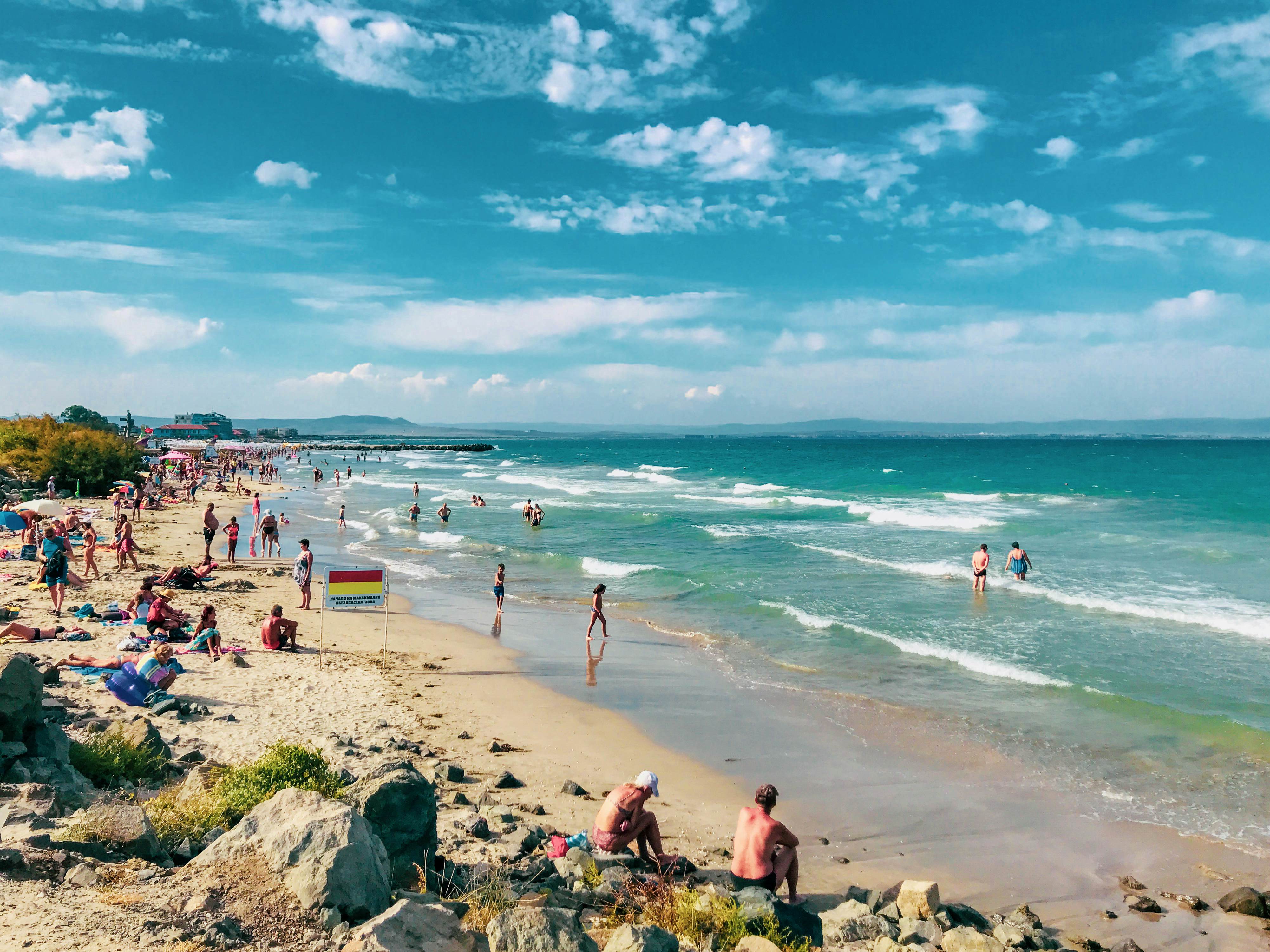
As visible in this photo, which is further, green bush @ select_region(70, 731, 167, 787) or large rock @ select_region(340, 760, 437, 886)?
green bush @ select_region(70, 731, 167, 787)

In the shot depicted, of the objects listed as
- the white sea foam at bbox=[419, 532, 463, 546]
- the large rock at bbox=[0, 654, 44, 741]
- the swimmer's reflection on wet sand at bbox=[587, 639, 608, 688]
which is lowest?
the swimmer's reflection on wet sand at bbox=[587, 639, 608, 688]

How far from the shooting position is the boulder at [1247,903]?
24.0ft

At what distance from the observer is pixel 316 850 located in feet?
16.5

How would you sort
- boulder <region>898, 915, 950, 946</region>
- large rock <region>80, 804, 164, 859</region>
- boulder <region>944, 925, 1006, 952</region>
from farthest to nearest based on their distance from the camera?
boulder <region>898, 915, 950, 946</region> → boulder <region>944, 925, 1006, 952</region> → large rock <region>80, 804, 164, 859</region>

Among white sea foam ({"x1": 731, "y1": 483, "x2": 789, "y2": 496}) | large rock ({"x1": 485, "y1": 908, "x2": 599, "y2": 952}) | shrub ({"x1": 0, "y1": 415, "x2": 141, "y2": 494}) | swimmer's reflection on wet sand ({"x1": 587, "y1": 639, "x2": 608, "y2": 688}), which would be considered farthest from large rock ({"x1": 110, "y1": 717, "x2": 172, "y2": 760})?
white sea foam ({"x1": 731, "y1": 483, "x2": 789, "y2": 496})

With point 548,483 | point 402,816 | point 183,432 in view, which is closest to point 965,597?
point 402,816

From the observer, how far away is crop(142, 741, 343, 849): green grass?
20.2 ft

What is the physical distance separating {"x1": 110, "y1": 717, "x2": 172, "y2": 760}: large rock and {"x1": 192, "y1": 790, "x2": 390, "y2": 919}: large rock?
10.5 feet

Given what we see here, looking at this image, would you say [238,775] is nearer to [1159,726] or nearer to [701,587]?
[1159,726]

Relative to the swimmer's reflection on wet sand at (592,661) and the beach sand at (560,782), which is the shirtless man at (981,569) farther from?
the swimmer's reflection on wet sand at (592,661)

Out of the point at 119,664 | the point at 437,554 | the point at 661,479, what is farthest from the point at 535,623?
the point at 661,479

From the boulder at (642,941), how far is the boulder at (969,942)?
275 cm

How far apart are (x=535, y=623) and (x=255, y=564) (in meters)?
10.5

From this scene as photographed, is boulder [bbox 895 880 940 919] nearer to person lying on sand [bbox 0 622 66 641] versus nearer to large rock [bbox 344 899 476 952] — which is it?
large rock [bbox 344 899 476 952]
